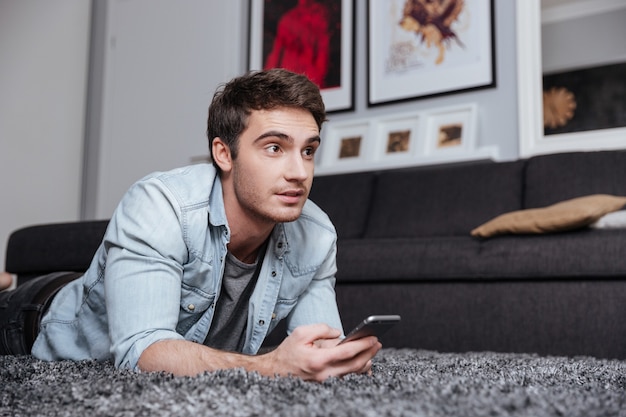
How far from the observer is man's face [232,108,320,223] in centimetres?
122

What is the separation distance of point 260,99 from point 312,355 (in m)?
0.51

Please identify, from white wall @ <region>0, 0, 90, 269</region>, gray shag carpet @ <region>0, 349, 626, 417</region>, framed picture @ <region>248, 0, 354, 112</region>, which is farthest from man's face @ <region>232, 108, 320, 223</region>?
white wall @ <region>0, 0, 90, 269</region>

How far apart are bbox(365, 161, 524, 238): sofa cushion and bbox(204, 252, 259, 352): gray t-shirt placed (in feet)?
5.01

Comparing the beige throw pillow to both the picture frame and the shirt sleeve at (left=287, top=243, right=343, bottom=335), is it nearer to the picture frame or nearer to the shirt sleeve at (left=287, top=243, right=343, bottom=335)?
the shirt sleeve at (left=287, top=243, right=343, bottom=335)

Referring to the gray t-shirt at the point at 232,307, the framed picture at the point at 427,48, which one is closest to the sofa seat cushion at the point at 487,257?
the gray t-shirt at the point at 232,307

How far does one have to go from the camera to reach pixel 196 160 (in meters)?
4.29

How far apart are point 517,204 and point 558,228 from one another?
75cm

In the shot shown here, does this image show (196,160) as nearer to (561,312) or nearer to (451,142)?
(451,142)

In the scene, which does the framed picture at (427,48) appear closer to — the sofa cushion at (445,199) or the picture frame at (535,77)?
the picture frame at (535,77)

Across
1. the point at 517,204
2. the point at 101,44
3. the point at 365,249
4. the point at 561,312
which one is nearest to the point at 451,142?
the point at 517,204

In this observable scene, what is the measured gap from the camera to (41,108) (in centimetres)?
470

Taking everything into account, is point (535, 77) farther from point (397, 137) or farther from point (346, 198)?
point (346, 198)

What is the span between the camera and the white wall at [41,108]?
15.1 ft

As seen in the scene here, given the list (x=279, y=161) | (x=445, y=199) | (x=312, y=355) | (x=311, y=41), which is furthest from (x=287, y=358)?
(x=311, y=41)
